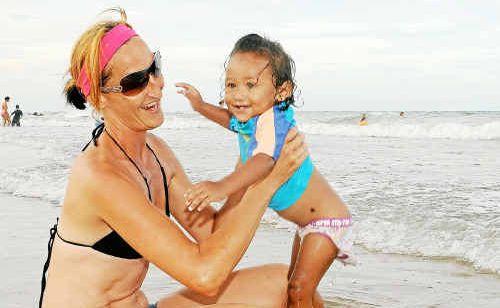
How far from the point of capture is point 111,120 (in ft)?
9.41

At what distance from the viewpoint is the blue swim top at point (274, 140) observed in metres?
3.35

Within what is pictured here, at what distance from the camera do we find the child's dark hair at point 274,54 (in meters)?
3.73

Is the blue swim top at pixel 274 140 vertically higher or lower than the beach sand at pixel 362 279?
higher

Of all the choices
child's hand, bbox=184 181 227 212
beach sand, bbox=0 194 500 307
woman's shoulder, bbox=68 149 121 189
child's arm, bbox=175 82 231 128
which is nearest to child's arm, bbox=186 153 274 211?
child's hand, bbox=184 181 227 212

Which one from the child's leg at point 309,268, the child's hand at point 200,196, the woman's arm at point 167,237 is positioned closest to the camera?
the woman's arm at point 167,237

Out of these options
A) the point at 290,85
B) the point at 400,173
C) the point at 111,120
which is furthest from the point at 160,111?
the point at 400,173

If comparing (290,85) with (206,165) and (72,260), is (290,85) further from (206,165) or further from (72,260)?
(206,165)

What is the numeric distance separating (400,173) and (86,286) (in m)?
9.37

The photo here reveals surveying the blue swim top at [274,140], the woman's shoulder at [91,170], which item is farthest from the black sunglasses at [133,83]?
the blue swim top at [274,140]

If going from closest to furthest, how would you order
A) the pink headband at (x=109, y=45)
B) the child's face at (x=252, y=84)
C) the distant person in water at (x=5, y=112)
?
the pink headband at (x=109, y=45) → the child's face at (x=252, y=84) → the distant person in water at (x=5, y=112)

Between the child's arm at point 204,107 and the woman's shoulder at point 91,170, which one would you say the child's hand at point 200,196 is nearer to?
the woman's shoulder at point 91,170

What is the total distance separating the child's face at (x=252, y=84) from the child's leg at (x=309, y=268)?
2.64ft

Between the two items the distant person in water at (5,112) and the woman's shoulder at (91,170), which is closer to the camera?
the woman's shoulder at (91,170)

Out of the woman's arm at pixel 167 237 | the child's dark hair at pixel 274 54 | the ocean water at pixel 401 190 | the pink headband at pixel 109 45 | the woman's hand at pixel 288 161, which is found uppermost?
the pink headband at pixel 109 45
